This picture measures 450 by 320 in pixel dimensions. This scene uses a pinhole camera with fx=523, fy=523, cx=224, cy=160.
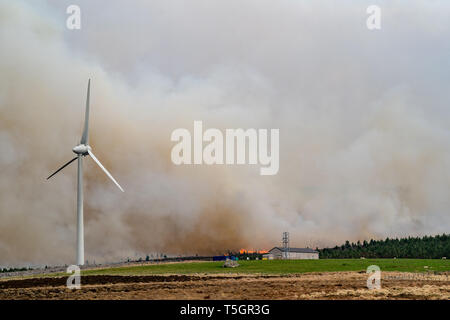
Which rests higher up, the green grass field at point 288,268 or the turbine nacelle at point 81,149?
the turbine nacelle at point 81,149

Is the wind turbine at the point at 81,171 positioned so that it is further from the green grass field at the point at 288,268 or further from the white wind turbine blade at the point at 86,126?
the green grass field at the point at 288,268

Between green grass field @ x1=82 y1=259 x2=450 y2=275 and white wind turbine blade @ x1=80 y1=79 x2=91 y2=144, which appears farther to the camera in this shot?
white wind turbine blade @ x1=80 y1=79 x2=91 y2=144

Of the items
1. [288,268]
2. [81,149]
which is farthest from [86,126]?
[288,268]

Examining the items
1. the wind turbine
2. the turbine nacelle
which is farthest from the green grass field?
the turbine nacelle

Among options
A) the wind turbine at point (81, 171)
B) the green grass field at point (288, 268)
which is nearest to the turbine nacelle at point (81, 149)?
the wind turbine at point (81, 171)

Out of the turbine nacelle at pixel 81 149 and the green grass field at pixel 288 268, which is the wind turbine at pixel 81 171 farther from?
the green grass field at pixel 288 268

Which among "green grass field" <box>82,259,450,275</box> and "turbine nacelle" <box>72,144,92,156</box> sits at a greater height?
"turbine nacelle" <box>72,144,92,156</box>

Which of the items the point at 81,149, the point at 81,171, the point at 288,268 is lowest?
the point at 288,268

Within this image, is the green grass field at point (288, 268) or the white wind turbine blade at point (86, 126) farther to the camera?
the white wind turbine blade at point (86, 126)

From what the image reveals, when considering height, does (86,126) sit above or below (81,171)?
above

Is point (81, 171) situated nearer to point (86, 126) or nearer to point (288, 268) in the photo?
point (86, 126)

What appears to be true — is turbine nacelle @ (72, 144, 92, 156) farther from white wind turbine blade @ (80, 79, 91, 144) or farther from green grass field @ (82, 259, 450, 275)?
green grass field @ (82, 259, 450, 275)
